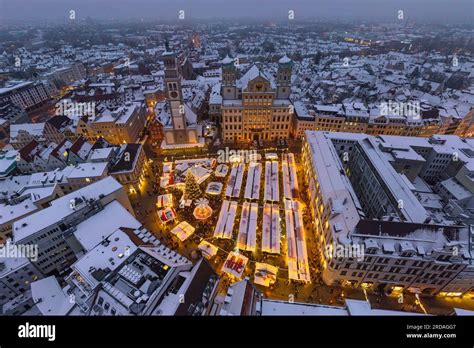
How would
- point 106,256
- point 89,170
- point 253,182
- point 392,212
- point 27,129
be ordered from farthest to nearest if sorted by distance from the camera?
point 27,129
point 253,182
point 89,170
point 392,212
point 106,256

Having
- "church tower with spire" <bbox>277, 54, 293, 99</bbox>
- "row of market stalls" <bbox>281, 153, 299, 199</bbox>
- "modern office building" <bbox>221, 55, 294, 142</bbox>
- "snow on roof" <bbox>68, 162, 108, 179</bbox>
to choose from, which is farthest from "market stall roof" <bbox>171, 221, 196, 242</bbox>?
"church tower with spire" <bbox>277, 54, 293, 99</bbox>

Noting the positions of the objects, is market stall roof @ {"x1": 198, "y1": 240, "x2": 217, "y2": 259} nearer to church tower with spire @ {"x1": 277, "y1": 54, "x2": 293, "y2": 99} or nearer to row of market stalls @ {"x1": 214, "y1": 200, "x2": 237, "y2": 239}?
row of market stalls @ {"x1": 214, "y1": 200, "x2": 237, "y2": 239}

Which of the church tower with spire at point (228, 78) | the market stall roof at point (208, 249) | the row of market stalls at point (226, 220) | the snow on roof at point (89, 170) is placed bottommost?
the market stall roof at point (208, 249)

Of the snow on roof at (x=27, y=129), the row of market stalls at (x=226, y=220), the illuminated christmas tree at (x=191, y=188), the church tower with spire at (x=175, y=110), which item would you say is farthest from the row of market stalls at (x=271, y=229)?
the snow on roof at (x=27, y=129)

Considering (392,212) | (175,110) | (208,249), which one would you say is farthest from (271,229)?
(175,110)

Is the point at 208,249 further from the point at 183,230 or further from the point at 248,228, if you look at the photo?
the point at 248,228

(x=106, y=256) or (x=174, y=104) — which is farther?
(x=174, y=104)

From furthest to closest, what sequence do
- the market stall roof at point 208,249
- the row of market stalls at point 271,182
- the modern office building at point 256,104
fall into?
the modern office building at point 256,104 → the row of market stalls at point 271,182 → the market stall roof at point 208,249

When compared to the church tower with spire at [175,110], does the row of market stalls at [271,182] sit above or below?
below

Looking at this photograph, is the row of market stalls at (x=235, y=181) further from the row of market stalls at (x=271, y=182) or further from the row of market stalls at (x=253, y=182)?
the row of market stalls at (x=271, y=182)

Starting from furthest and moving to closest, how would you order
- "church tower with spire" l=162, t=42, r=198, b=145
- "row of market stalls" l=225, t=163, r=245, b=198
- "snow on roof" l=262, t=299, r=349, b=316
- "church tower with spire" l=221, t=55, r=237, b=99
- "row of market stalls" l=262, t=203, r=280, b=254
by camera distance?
1. "church tower with spire" l=221, t=55, r=237, b=99
2. "church tower with spire" l=162, t=42, r=198, b=145
3. "row of market stalls" l=225, t=163, r=245, b=198
4. "row of market stalls" l=262, t=203, r=280, b=254
5. "snow on roof" l=262, t=299, r=349, b=316
